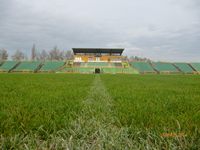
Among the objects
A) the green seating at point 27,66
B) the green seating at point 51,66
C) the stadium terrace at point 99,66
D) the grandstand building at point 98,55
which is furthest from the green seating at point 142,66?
the green seating at point 27,66

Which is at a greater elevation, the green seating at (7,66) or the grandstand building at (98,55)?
the grandstand building at (98,55)

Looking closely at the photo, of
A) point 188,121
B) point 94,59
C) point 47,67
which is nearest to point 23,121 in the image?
point 188,121

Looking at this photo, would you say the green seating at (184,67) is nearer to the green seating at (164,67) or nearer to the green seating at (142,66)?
the green seating at (164,67)

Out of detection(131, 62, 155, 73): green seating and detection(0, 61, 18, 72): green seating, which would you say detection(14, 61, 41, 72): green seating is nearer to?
detection(0, 61, 18, 72): green seating

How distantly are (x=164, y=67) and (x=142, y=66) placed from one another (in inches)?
205

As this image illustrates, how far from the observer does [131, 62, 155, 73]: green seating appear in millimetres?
59119

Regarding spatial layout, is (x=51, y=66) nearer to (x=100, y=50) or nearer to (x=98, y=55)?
(x=98, y=55)

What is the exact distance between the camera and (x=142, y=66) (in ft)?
206

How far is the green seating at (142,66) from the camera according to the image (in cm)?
5912

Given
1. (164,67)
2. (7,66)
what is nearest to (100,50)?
(164,67)

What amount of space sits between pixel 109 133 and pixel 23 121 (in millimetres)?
1036

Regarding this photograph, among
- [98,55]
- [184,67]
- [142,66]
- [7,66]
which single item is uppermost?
[98,55]

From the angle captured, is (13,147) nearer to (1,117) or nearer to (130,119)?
(1,117)

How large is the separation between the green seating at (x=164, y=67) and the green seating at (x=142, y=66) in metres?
1.81
